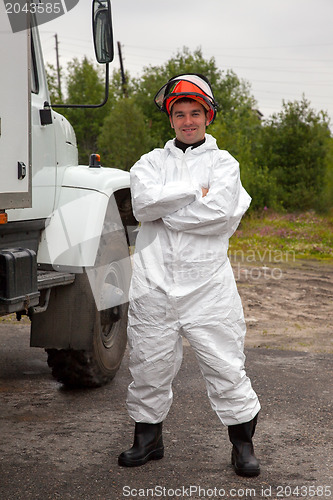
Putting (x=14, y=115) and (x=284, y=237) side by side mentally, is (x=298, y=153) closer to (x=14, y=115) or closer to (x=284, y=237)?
(x=284, y=237)

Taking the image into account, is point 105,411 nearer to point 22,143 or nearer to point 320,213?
point 22,143

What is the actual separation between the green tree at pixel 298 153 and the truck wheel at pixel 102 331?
20302mm

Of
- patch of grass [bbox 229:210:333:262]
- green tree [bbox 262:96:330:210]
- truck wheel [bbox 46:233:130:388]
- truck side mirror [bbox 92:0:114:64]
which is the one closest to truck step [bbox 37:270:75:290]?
truck wheel [bbox 46:233:130:388]

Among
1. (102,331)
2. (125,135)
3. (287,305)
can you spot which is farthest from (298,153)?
(102,331)

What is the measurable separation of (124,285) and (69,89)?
43.4 metres

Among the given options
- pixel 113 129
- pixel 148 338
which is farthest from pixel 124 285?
pixel 113 129

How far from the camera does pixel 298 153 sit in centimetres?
2539

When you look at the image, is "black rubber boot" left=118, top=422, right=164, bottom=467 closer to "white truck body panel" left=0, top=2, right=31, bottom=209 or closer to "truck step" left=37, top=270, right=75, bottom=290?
"truck step" left=37, top=270, right=75, bottom=290

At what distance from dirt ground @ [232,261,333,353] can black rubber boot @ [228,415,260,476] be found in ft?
9.79

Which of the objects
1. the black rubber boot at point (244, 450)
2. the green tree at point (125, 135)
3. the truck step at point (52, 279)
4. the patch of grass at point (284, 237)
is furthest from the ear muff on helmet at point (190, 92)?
the green tree at point (125, 135)

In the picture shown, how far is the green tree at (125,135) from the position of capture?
35969mm

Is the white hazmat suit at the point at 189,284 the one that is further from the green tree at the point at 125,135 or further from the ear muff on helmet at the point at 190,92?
the green tree at the point at 125,135

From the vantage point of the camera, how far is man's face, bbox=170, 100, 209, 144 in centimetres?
346

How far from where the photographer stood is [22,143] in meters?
3.38
